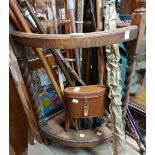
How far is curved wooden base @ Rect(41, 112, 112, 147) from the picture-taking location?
1014 millimetres

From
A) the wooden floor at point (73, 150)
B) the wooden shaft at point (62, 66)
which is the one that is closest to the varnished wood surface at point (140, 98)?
the wooden floor at point (73, 150)

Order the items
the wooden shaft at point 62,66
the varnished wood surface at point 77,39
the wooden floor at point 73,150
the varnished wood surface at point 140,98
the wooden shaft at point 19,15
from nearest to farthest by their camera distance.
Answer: the varnished wood surface at point 77,39 < the wooden shaft at point 19,15 < the wooden shaft at point 62,66 < the wooden floor at point 73,150 < the varnished wood surface at point 140,98

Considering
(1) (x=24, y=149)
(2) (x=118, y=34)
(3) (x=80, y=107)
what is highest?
(2) (x=118, y=34)

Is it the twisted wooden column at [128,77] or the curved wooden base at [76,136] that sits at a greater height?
the twisted wooden column at [128,77]

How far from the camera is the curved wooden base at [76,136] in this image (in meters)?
1.01

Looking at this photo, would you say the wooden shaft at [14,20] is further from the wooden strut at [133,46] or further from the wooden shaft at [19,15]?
the wooden strut at [133,46]

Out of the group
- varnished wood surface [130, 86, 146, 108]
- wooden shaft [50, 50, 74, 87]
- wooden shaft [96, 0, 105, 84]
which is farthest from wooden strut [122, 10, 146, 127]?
varnished wood surface [130, 86, 146, 108]

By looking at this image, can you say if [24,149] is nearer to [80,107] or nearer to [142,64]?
[80,107]

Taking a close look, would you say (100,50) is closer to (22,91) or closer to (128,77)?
(128,77)

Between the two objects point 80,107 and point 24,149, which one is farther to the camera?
point 80,107

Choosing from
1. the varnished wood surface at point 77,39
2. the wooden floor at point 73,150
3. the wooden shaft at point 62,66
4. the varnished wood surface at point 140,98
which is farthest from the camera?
the varnished wood surface at point 140,98
